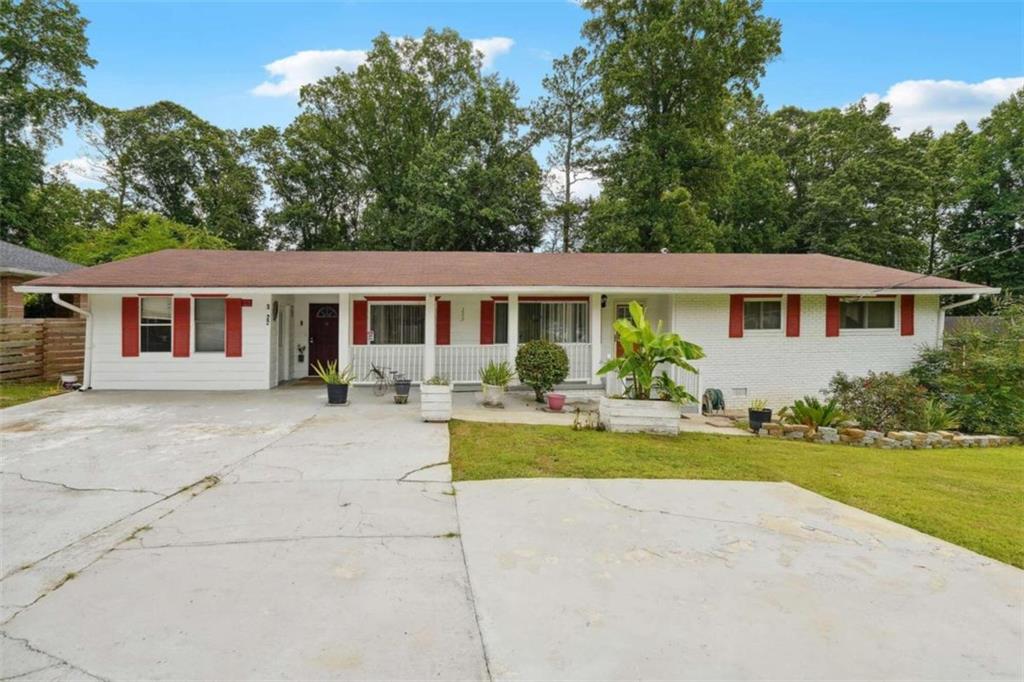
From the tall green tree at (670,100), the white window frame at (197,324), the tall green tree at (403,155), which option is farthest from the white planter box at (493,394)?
the tall green tree at (403,155)

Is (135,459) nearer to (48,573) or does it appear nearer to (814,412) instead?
(48,573)

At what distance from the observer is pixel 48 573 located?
11.3 feet

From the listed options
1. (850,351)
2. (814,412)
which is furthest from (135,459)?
(850,351)

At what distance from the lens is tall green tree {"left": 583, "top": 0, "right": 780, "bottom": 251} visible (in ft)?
71.1

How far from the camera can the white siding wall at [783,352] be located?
39.9 feet

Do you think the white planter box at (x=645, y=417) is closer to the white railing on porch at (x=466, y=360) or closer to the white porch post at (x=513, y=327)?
the white porch post at (x=513, y=327)

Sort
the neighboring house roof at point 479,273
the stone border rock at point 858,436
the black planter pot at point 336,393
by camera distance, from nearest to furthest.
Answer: the stone border rock at point 858,436 < the black planter pot at point 336,393 < the neighboring house roof at point 479,273

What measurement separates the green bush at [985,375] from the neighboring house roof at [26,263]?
24.6 metres

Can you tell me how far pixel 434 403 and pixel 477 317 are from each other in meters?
5.00

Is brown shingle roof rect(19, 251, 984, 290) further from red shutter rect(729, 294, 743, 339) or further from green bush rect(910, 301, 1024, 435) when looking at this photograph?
green bush rect(910, 301, 1024, 435)

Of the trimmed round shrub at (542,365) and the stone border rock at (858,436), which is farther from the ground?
the trimmed round shrub at (542,365)

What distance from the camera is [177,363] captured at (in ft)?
39.0

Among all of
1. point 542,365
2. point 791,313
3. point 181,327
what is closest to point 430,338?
point 542,365

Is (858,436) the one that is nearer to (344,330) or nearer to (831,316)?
(831,316)
